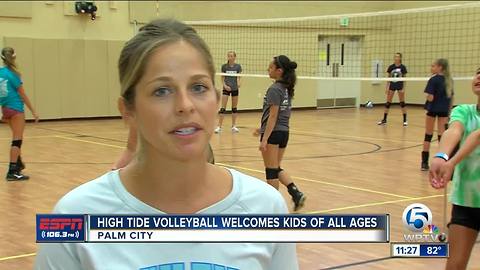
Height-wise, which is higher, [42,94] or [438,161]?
[438,161]

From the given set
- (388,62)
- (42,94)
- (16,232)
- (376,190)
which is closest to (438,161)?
(16,232)

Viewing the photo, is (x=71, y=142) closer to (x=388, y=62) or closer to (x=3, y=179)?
(x=3, y=179)

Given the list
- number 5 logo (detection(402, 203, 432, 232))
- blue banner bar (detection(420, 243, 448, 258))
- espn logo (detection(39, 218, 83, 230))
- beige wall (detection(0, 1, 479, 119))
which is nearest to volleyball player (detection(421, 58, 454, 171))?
number 5 logo (detection(402, 203, 432, 232))

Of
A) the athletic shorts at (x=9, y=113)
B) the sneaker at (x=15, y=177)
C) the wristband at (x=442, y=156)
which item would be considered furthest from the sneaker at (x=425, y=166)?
the wristband at (x=442, y=156)

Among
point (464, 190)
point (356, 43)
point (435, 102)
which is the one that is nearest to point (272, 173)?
point (464, 190)

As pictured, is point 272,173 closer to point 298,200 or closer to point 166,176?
point 298,200

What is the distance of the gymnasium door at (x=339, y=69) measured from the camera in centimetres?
2295

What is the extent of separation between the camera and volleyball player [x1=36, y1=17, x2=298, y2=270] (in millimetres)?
1390

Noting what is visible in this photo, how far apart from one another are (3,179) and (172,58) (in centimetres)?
848

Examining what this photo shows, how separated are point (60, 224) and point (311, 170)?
353 inches

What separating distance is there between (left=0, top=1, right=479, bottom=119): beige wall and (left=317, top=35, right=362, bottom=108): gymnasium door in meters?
0.49

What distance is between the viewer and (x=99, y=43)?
19266 mm

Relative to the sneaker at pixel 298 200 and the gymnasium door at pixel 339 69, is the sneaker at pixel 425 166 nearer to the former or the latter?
the sneaker at pixel 298 200

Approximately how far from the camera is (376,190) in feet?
27.9
